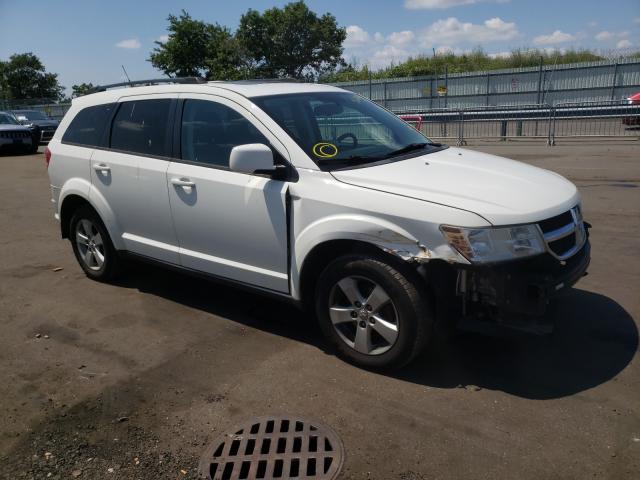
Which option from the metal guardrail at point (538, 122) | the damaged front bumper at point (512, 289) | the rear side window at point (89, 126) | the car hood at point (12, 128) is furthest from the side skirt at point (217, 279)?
the car hood at point (12, 128)

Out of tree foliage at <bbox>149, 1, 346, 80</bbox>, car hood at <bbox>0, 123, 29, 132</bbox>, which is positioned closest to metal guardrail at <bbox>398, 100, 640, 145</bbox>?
car hood at <bbox>0, 123, 29, 132</bbox>

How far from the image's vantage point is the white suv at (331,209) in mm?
3160

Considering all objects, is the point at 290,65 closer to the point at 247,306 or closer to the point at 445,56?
the point at 445,56

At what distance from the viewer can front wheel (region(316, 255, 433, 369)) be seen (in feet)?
10.7

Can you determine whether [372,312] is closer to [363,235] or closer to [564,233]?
[363,235]

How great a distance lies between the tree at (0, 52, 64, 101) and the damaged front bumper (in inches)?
2184

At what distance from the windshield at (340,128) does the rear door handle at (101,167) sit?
65.1 inches

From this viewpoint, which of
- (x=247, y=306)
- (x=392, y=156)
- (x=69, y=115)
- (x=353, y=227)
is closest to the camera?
(x=353, y=227)

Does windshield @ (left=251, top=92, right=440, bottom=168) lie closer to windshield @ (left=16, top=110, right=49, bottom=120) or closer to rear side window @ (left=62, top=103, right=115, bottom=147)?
rear side window @ (left=62, top=103, right=115, bottom=147)

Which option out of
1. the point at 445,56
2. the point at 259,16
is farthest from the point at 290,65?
the point at 445,56

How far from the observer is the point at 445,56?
38.7m

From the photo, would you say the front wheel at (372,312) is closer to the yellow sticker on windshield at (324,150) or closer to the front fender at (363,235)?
the front fender at (363,235)

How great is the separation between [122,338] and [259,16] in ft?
139

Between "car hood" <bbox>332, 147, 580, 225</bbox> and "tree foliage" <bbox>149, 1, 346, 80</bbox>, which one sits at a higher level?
"tree foliage" <bbox>149, 1, 346, 80</bbox>
